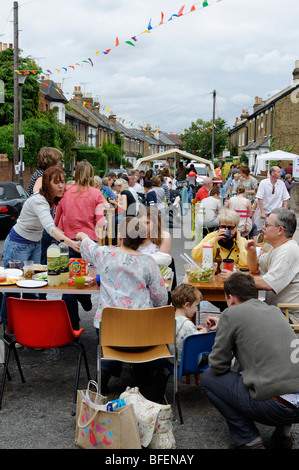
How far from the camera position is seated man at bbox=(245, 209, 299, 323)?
4.23 m

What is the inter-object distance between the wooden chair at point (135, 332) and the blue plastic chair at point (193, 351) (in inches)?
4.0

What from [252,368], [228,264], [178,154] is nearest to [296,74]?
[178,154]

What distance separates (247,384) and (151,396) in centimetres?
119

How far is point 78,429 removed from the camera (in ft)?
10.9

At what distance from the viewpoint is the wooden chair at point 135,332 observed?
3.63 meters

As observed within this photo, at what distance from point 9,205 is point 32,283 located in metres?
8.75

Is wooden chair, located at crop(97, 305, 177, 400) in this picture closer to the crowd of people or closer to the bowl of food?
the crowd of people

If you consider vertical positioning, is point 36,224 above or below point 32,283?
above

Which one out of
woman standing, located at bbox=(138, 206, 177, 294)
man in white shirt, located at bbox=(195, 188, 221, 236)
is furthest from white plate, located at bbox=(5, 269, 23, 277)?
man in white shirt, located at bbox=(195, 188, 221, 236)

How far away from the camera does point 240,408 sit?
3160 mm

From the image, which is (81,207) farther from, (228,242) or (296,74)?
(296,74)

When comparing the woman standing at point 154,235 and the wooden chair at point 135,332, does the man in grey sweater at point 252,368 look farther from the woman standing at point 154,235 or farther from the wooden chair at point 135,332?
the woman standing at point 154,235

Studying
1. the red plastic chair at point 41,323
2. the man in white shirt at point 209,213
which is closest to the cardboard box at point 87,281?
the red plastic chair at point 41,323
